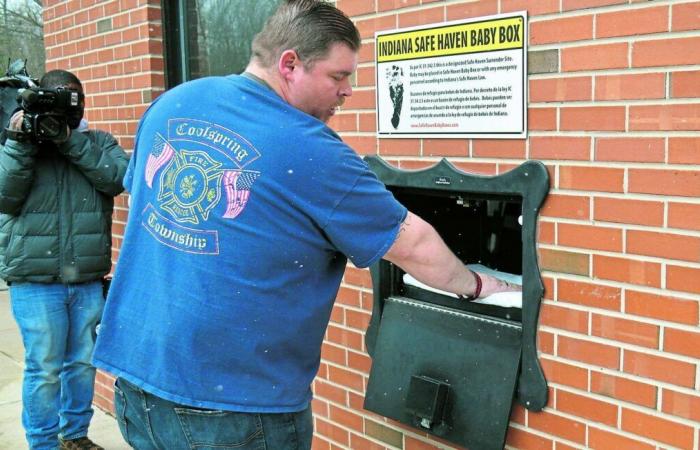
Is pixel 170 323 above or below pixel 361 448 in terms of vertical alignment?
above

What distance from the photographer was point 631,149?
2.22 meters

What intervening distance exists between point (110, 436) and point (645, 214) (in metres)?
3.59

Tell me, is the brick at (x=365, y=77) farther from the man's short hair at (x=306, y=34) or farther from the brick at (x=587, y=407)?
the brick at (x=587, y=407)

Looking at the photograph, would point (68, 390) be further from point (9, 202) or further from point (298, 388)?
point (298, 388)

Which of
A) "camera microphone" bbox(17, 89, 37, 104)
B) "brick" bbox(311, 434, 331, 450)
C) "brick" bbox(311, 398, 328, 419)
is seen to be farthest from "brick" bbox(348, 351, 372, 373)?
"camera microphone" bbox(17, 89, 37, 104)

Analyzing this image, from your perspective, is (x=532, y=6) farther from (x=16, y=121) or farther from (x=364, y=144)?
(x=16, y=121)

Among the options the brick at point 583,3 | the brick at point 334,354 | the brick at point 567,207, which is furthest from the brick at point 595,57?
the brick at point 334,354

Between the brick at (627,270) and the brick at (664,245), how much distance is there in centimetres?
4

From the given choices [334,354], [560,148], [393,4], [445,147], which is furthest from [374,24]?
[334,354]

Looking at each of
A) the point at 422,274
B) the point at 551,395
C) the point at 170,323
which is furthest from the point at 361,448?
the point at 170,323

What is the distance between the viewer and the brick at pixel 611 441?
232 centimetres

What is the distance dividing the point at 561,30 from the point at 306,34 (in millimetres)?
811

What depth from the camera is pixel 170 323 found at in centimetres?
204

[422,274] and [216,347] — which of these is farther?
[422,274]
